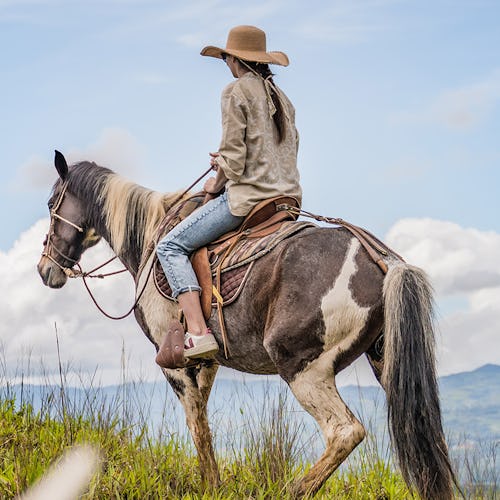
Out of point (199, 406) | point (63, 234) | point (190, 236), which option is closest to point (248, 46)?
point (190, 236)

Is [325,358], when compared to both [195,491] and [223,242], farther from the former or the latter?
[195,491]

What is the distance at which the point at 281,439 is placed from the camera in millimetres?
6969

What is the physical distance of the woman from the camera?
6.41m

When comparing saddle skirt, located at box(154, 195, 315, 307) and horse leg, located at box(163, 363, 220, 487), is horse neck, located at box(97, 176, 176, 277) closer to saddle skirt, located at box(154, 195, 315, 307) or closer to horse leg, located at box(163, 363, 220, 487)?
saddle skirt, located at box(154, 195, 315, 307)

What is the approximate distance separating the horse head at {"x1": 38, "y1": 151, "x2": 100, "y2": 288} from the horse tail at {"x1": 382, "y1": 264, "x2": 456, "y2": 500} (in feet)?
11.5

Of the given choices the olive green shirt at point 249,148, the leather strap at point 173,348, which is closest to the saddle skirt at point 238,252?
the olive green shirt at point 249,148

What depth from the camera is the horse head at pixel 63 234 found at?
321 inches

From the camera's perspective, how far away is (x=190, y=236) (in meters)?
6.62

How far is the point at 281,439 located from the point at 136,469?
119 centimetres

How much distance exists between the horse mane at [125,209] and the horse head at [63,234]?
0.23 m

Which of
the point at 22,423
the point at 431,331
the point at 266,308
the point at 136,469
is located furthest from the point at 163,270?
the point at 22,423

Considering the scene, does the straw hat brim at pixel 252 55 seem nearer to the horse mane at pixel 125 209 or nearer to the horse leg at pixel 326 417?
the horse mane at pixel 125 209

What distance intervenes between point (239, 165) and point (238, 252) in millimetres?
647

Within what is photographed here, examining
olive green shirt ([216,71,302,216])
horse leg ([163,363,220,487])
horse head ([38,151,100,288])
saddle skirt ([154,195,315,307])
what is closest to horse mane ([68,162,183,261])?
horse head ([38,151,100,288])
